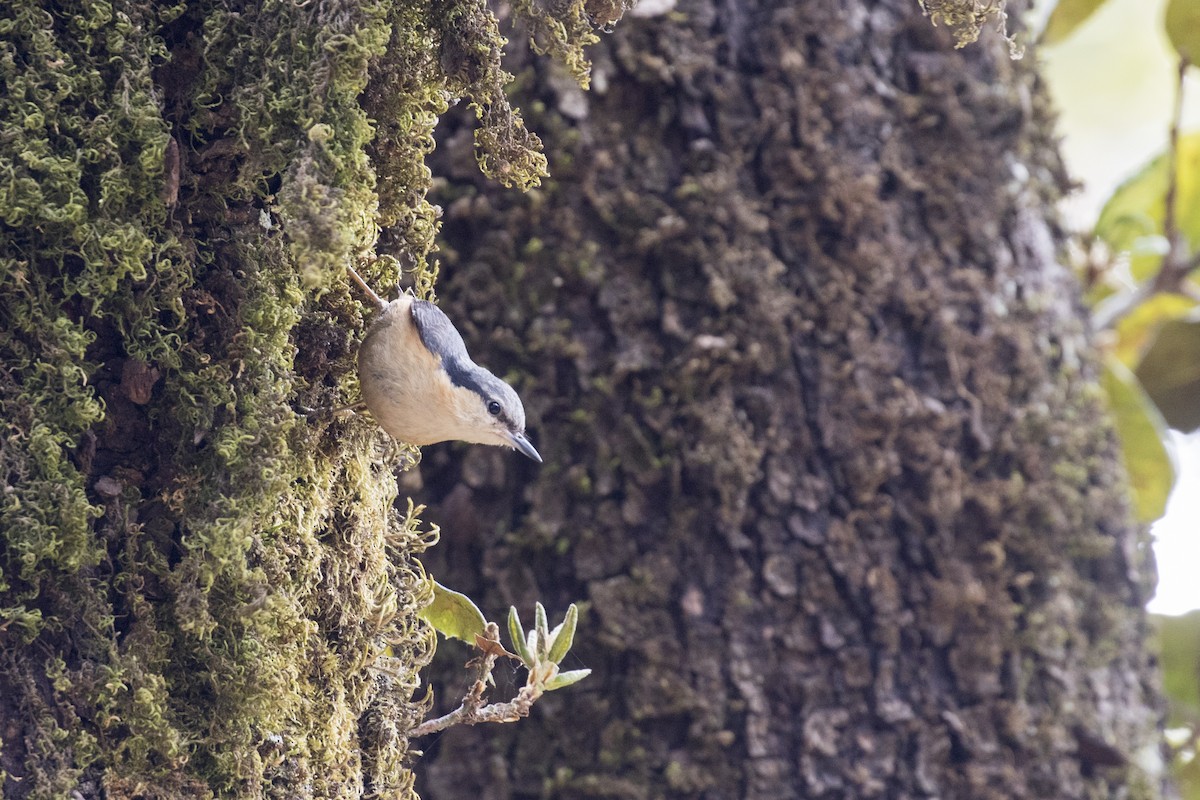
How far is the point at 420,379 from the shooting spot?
138 cm

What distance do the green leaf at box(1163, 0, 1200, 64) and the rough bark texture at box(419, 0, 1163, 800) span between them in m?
0.80

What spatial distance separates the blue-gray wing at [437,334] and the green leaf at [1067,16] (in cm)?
227

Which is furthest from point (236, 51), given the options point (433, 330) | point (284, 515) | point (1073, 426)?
point (1073, 426)

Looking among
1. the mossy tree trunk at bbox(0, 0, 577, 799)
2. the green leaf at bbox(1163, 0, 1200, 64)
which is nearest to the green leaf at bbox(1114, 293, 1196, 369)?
the green leaf at bbox(1163, 0, 1200, 64)

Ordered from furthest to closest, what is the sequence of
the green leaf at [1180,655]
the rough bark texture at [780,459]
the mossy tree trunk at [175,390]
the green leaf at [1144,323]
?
the green leaf at [1144,323]
the green leaf at [1180,655]
the rough bark texture at [780,459]
the mossy tree trunk at [175,390]

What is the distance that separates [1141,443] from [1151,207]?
2.40 ft

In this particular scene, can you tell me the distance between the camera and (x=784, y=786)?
217 centimetres

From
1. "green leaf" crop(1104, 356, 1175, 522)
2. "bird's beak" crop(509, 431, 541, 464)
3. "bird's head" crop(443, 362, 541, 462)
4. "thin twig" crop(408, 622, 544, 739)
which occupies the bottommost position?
"thin twig" crop(408, 622, 544, 739)

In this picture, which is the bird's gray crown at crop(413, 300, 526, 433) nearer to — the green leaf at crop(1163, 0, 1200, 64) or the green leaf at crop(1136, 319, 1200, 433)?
the green leaf at crop(1163, 0, 1200, 64)

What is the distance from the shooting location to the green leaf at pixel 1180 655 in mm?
2947

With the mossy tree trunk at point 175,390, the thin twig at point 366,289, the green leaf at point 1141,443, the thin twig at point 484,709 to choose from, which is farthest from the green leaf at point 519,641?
the green leaf at point 1141,443

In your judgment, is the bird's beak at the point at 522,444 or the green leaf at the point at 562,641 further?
the bird's beak at the point at 522,444

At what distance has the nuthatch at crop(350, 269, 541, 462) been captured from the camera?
1357 mm

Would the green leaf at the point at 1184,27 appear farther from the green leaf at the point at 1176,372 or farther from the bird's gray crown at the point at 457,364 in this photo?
the bird's gray crown at the point at 457,364
